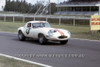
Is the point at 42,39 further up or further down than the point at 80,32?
further up

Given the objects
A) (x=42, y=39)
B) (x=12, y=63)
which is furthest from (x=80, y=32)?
(x=12, y=63)

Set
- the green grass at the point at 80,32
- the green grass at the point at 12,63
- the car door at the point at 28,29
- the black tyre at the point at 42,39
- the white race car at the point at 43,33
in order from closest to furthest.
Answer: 1. the green grass at the point at 12,63
2. the white race car at the point at 43,33
3. the black tyre at the point at 42,39
4. the car door at the point at 28,29
5. the green grass at the point at 80,32

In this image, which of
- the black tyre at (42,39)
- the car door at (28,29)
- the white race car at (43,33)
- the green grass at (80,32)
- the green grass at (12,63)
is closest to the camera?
the green grass at (12,63)

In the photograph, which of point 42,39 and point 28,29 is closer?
point 42,39

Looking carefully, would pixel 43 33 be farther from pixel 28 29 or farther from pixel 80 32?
pixel 80 32

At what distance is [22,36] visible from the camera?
1834cm

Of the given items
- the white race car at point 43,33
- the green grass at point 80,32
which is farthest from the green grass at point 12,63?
the green grass at point 80,32

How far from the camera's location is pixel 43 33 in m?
15.9

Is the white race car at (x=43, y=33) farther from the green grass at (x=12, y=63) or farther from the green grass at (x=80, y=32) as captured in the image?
the green grass at (x=12, y=63)

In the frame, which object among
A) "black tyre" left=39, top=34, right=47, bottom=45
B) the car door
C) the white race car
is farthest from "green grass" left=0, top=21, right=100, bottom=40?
"black tyre" left=39, top=34, right=47, bottom=45

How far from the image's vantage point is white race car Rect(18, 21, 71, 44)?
51.4ft

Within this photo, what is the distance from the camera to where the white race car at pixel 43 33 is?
15.7 meters

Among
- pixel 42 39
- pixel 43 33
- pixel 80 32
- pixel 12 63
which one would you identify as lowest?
pixel 80 32

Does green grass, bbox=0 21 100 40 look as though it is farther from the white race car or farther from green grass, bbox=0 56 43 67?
green grass, bbox=0 56 43 67
